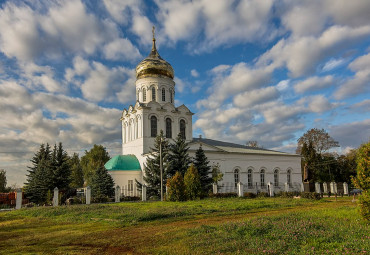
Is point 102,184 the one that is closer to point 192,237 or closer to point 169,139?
point 169,139

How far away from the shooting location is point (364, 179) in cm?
855

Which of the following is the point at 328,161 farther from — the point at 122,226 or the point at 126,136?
the point at 122,226

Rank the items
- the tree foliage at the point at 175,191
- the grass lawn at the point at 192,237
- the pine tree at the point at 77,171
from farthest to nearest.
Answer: the pine tree at the point at 77,171 → the tree foliage at the point at 175,191 → the grass lawn at the point at 192,237

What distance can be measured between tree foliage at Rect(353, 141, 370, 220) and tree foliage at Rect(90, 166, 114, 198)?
66.3 ft

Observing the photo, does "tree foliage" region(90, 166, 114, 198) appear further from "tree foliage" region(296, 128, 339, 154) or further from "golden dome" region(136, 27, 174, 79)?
"tree foliage" region(296, 128, 339, 154)

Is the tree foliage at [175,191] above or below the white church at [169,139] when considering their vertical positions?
below

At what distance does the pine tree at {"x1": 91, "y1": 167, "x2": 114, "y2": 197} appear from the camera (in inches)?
972

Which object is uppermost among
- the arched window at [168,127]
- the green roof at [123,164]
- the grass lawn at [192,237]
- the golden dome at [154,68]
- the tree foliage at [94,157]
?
the golden dome at [154,68]

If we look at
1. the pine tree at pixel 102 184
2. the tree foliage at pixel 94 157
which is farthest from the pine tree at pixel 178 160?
the tree foliage at pixel 94 157

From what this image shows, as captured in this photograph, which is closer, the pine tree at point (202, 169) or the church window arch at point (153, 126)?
the pine tree at point (202, 169)

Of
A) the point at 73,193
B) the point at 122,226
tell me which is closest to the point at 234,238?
the point at 122,226

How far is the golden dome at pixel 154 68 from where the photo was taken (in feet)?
102

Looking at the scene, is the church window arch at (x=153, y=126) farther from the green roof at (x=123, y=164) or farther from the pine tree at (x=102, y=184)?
the pine tree at (x=102, y=184)

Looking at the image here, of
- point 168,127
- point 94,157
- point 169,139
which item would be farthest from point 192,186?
point 94,157
